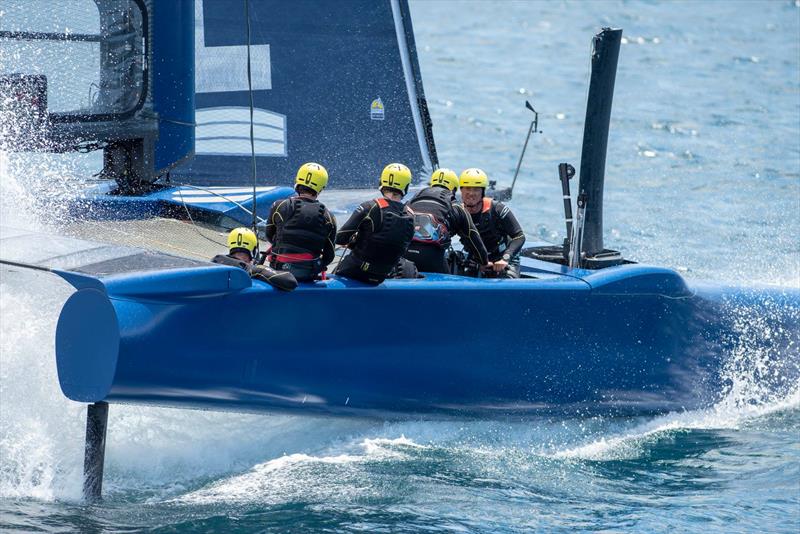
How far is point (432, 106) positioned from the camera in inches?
878

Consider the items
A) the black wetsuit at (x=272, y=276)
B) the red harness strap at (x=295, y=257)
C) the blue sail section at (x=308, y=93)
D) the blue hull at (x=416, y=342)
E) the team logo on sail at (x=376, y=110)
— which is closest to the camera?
the blue hull at (x=416, y=342)

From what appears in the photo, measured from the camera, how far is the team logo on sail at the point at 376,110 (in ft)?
37.3

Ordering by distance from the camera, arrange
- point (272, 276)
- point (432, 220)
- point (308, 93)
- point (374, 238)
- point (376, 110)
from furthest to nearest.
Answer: point (376, 110) < point (308, 93) < point (432, 220) < point (374, 238) < point (272, 276)

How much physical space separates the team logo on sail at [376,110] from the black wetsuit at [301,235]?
413 cm

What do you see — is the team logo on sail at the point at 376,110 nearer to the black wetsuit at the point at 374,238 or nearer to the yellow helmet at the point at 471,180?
the yellow helmet at the point at 471,180

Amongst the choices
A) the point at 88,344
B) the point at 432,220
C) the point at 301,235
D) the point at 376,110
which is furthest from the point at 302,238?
the point at 376,110

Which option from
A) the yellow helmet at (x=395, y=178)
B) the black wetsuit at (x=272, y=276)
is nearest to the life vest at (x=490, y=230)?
the yellow helmet at (x=395, y=178)

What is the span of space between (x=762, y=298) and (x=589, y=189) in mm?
1636

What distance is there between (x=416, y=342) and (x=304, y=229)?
0.95 metres

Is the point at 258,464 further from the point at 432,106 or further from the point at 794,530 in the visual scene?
the point at 432,106

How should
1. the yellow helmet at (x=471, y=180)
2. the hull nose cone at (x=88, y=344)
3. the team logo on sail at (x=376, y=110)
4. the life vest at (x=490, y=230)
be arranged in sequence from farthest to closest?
the team logo on sail at (x=376, y=110), the life vest at (x=490, y=230), the yellow helmet at (x=471, y=180), the hull nose cone at (x=88, y=344)

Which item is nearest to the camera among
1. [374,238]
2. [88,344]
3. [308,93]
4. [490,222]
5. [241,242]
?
[88,344]

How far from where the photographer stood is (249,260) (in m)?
7.71

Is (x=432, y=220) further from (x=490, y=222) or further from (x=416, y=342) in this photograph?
(x=416, y=342)
